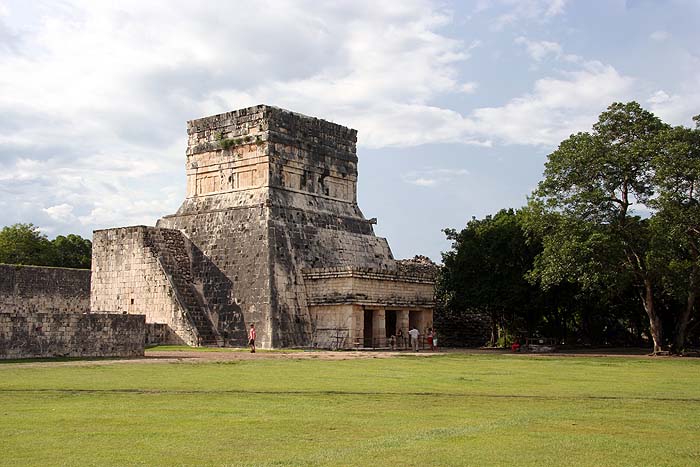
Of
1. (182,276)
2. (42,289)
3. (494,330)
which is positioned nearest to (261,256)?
(182,276)

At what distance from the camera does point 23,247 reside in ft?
155

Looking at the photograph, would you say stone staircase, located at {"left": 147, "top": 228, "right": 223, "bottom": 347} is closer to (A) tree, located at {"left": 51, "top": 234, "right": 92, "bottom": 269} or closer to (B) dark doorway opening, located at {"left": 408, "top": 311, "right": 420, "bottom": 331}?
(B) dark doorway opening, located at {"left": 408, "top": 311, "right": 420, "bottom": 331}

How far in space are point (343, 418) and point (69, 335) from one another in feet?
41.4

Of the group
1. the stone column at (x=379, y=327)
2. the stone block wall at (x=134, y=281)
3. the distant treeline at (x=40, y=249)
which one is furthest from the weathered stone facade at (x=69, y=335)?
the distant treeline at (x=40, y=249)

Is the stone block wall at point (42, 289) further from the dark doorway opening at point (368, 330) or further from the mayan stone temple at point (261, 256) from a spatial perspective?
the dark doorway opening at point (368, 330)

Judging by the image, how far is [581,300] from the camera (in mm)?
31812

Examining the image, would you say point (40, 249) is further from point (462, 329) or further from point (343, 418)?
point (343, 418)

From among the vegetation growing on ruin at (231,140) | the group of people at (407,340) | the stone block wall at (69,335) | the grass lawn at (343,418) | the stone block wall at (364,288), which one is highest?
the vegetation growing on ruin at (231,140)

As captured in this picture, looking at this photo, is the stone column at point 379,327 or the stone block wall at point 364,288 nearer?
the stone block wall at point 364,288

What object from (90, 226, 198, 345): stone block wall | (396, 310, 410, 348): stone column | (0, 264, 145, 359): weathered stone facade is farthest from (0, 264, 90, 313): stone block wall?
(0, 264, 145, 359): weathered stone facade

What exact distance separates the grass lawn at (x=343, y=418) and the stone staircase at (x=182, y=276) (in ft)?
40.9

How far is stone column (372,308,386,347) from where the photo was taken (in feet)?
94.6

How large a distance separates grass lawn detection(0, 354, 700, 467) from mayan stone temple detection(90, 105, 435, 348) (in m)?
12.2

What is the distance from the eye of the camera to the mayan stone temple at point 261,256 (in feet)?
93.6
